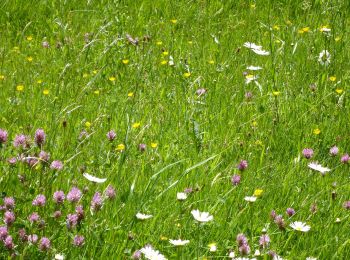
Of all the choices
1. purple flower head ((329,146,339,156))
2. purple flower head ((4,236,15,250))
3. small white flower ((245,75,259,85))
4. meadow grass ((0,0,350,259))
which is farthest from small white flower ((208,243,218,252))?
small white flower ((245,75,259,85))

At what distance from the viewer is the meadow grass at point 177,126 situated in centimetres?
230

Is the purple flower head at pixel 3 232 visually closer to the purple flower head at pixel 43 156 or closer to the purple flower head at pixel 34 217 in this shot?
the purple flower head at pixel 34 217

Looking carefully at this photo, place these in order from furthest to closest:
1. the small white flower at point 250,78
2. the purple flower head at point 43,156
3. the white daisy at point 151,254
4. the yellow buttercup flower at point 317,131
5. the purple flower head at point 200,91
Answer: the small white flower at point 250,78, the purple flower head at point 200,91, the yellow buttercup flower at point 317,131, the purple flower head at point 43,156, the white daisy at point 151,254

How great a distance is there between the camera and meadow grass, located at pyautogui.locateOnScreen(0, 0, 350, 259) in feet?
7.54

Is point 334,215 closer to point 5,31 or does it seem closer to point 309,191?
point 309,191

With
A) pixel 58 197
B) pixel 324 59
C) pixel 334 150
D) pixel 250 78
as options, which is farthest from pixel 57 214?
pixel 324 59

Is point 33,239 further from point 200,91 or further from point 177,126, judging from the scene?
point 200,91

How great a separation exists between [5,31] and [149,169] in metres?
1.82

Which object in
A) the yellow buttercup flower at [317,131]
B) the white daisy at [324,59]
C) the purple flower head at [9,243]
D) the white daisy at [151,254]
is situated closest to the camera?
the purple flower head at [9,243]

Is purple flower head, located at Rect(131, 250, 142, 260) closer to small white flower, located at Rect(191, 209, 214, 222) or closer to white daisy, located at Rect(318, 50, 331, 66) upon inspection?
small white flower, located at Rect(191, 209, 214, 222)

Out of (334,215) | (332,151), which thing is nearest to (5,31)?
(332,151)

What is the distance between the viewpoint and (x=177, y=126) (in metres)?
3.12

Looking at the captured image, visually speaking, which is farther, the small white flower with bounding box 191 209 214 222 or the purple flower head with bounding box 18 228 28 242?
the small white flower with bounding box 191 209 214 222

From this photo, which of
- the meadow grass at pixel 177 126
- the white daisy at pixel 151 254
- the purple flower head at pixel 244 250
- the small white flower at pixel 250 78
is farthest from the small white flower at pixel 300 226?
the small white flower at pixel 250 78
